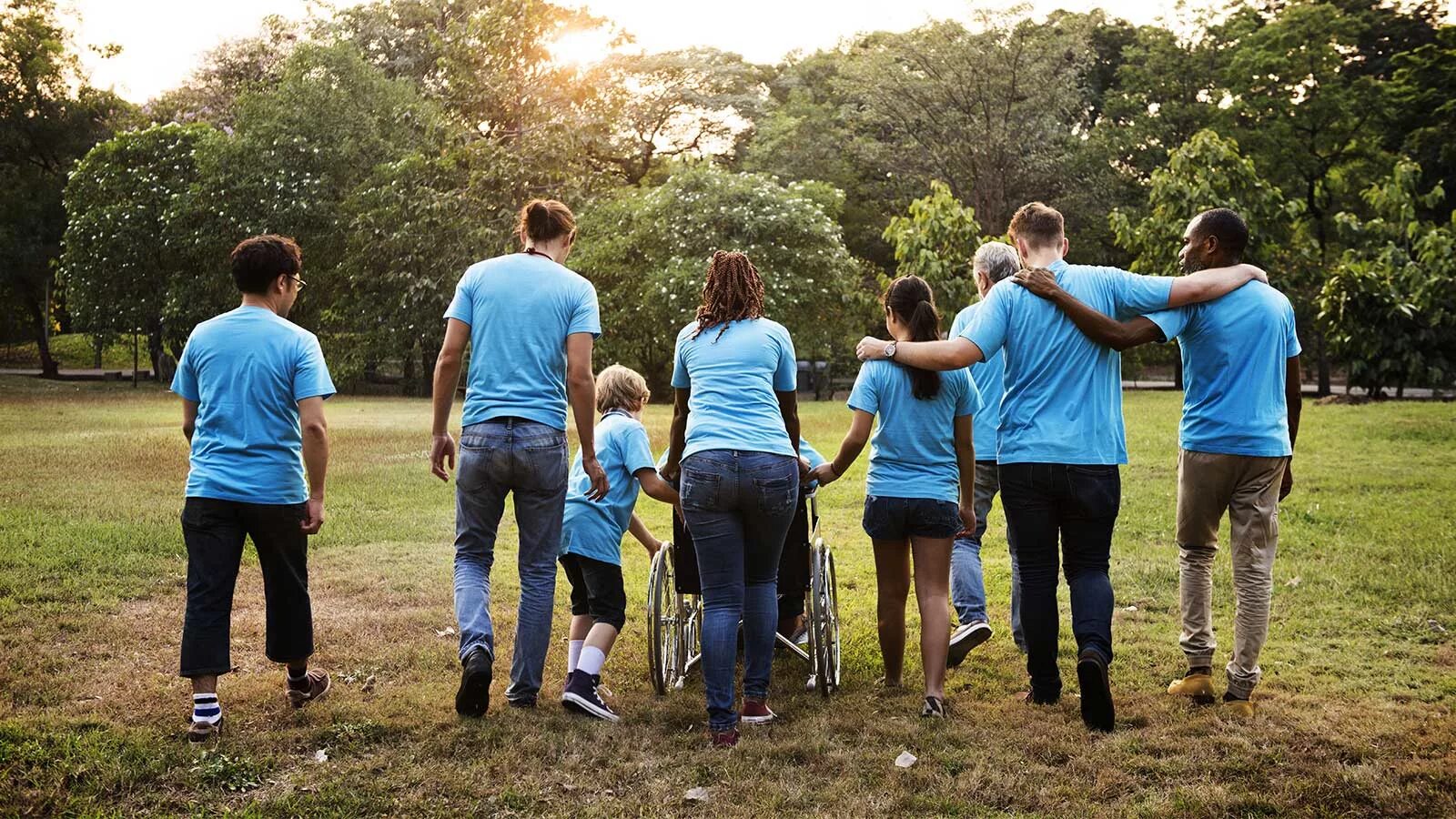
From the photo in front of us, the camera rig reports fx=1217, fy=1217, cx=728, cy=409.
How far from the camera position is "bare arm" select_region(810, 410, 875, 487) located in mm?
4711

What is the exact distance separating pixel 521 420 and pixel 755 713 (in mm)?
1422

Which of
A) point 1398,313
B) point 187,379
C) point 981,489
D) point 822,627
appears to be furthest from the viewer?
point 1398,313

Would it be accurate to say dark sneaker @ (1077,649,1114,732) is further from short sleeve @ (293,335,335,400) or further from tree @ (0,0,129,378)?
tree @ (0,0,129,378)

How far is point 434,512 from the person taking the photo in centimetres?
1091

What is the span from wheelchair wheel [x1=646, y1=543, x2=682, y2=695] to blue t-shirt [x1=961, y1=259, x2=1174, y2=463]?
4.77 ft

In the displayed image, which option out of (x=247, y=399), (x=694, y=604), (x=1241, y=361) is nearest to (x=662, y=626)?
(x=694, y=604)

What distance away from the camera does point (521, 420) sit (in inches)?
182

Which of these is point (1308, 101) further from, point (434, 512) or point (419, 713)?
point (419, 713)

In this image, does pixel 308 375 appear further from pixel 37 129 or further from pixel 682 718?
pixel 37 129

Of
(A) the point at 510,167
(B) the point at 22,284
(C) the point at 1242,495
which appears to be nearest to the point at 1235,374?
(C) the point at 1242,495

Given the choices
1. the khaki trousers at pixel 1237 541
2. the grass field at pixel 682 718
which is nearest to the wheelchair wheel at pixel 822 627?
the grass field at pixel 682 718

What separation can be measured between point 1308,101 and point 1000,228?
9.28 meters

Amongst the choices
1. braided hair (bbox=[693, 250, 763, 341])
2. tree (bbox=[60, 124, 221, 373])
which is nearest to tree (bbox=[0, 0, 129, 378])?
tree (bbox=[60, 124, 221, 373])

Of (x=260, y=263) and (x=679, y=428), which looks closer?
(x=260, y=263)
